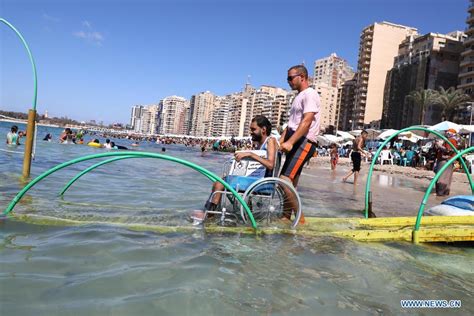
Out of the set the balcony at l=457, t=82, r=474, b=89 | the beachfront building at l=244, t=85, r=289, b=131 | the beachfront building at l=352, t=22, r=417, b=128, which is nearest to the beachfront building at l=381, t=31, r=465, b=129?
the beachfront building at l=352, t=22, r=417, b=128

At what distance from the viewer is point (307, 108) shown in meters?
4.30

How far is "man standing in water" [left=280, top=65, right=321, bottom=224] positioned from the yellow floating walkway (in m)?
0.34

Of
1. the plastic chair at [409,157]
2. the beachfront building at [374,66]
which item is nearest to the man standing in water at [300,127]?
the plastic chair at [409,157]

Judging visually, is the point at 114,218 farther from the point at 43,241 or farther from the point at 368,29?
the point at 368,29

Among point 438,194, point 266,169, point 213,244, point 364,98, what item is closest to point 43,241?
point 213,244

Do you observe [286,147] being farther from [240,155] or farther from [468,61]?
[468,61]

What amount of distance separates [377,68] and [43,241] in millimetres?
107320

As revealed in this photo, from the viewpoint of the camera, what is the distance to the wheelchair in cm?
410

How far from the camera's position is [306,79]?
4566 mm

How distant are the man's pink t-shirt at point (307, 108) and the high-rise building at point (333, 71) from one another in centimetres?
15811

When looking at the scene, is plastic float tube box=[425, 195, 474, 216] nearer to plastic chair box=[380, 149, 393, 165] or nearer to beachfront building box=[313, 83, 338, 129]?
plastic chair box=[380, 149, 393, 165]

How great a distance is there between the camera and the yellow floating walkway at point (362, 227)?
12.4 ft

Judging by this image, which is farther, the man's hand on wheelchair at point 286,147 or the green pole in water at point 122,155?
the man's hand on wheelchair at point 286,147

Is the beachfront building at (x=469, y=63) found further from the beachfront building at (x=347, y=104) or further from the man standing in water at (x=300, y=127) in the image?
the man standing in water at (x=300, y=127)
